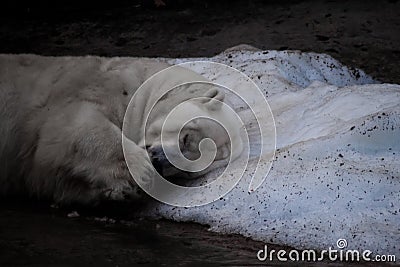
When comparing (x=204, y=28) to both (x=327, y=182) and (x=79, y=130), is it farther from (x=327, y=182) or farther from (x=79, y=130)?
(x=327, y=182)

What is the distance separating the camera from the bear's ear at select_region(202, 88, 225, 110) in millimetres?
5090

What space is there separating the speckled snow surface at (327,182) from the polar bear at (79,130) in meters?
0.32

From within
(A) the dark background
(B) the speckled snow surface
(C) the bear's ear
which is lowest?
(B) the speckled snow surface

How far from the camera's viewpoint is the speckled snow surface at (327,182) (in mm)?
4164

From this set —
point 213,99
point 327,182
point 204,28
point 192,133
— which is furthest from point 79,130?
point 204,28

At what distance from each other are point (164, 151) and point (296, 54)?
7.46 feet

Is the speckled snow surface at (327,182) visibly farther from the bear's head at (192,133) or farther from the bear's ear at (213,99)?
the bear's ear at (213,99)

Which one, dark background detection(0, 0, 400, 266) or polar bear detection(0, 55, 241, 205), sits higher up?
dark background detection(0, 0, 400, 266)

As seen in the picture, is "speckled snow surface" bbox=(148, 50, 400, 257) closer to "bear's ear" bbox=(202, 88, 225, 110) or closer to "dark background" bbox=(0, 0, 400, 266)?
"bear's ear" bbox=(202, 88, 225, 110)

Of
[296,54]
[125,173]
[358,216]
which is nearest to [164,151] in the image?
[125,173]

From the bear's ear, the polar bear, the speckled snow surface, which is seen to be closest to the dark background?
the speckled snow surface

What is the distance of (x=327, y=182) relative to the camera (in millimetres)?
4473

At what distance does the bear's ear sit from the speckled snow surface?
435 mm

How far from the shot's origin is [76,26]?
8820 millimetres
